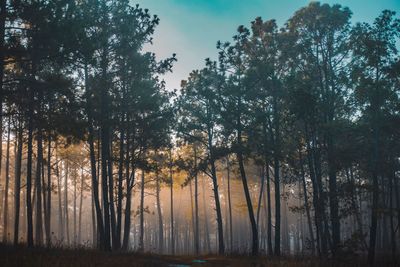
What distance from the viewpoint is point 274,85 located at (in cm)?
2041

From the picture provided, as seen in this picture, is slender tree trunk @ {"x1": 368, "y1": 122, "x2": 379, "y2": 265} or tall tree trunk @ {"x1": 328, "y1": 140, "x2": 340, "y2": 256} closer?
slender tree trunk @ {"x1": 368, "y1": 122, "x2": 379, "y2": 265}

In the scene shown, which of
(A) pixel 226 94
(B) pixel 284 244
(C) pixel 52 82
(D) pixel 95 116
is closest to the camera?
(C) pixel 52 82

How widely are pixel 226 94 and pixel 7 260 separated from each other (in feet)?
46.6

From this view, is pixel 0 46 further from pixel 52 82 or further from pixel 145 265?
pixel 145 265

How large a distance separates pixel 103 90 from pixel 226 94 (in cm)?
712

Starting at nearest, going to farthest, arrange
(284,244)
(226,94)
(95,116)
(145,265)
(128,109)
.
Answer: (145,265) < (95,116) < (128,109) < (226,94) < (284,244)

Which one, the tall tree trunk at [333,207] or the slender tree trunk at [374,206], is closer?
the slender tree trunk at [374,206]

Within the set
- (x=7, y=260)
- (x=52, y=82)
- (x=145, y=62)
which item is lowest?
(x=7, y=260)

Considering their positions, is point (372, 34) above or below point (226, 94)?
above

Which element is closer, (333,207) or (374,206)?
(374,206)

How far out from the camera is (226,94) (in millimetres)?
20094

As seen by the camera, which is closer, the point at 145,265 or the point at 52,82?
the point at 145,265

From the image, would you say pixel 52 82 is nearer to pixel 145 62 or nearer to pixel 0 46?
pixel 0 46

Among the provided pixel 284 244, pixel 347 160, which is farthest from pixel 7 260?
pixel 284 244
